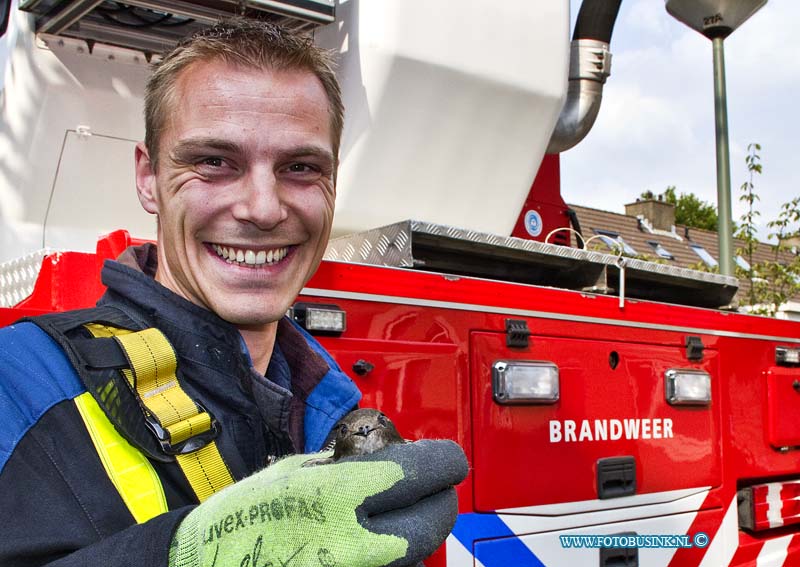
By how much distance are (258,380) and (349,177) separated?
1640mm

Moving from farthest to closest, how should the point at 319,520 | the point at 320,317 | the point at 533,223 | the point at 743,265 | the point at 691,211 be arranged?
the point at 691,211, the point at 743,265, the point at 533,223, the point at 320,317, the point at 319,520

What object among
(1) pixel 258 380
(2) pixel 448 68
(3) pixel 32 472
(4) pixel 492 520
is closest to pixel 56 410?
(3) pixel 32 472

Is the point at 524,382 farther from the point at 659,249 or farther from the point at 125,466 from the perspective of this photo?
the point at 659,249

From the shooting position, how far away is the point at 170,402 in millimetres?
1173

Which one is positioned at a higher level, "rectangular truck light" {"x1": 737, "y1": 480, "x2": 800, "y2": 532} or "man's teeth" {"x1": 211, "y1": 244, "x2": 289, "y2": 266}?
"man's teeth" {"x1": 211, "y1": 244, "x2": 289, "y2": 266}

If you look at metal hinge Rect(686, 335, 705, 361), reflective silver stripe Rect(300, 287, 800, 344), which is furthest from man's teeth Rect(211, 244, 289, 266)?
metal hinge Rect(686, 335, 705, 361)

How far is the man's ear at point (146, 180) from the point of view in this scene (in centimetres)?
139

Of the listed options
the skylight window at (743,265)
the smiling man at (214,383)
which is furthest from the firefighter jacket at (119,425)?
the skylight window at (743,265)

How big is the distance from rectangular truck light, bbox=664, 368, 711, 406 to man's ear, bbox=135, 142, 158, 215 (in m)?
2.30

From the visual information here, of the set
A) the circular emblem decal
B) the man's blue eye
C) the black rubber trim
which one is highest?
the black rubber trim

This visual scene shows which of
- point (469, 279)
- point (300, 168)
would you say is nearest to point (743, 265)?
point (469, 279)

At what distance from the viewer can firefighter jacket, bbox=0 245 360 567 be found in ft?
3.25

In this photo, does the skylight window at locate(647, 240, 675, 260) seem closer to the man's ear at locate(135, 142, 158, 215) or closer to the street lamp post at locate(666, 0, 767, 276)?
the street lamp post at locate(666, 0, 767, 276)

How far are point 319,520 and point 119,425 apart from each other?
297mm
